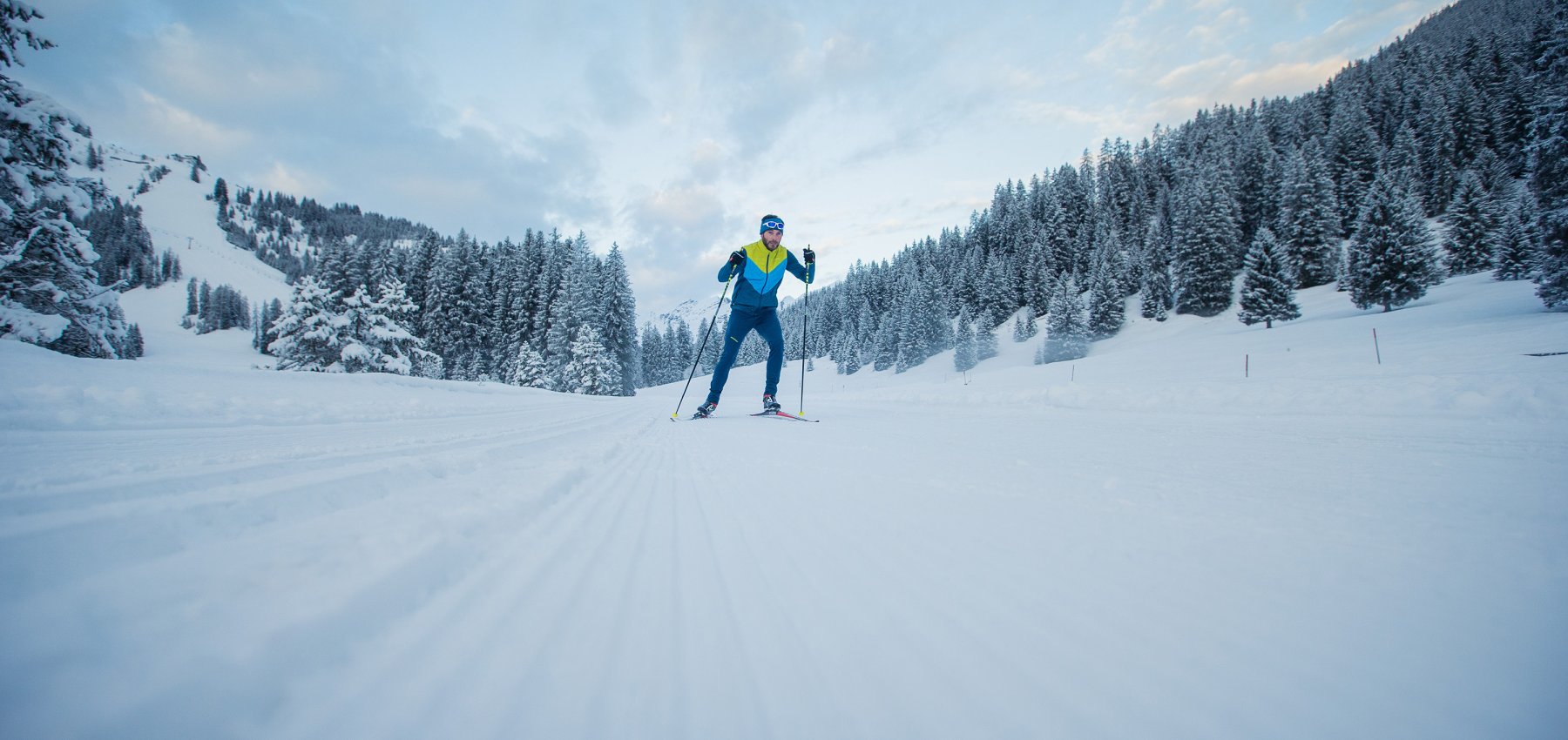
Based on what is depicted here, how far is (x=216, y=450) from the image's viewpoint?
2.21m

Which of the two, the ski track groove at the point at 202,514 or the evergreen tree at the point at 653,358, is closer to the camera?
the ski track groove at the point at 202,514

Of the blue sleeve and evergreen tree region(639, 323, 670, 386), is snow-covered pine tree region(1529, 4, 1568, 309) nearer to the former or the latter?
the blue sleeve

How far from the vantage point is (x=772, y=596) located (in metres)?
1.03

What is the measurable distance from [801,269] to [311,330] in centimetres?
2215

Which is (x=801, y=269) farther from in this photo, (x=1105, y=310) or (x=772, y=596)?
(x=1105, y=310)

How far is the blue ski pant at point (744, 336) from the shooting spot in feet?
21.5

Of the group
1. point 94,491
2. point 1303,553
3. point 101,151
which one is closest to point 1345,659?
point 1303,553

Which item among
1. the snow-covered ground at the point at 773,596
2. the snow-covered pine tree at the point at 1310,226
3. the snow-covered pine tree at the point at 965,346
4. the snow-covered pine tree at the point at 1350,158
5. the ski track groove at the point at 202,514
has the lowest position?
the snow-covered ground at the point at 773,596

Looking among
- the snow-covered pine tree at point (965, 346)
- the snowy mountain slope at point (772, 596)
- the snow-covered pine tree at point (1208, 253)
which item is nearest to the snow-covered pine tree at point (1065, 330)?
the snow-covered pine tree at point (965, 346)

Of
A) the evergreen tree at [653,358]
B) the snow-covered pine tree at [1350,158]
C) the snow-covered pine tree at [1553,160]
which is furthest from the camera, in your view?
the evergreen tree at [653,358]

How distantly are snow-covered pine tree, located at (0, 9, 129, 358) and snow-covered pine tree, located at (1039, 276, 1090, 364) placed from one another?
4217 centimetres

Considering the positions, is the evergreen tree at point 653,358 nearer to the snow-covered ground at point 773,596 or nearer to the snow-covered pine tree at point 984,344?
the snow-covered pine tree at point 984,344

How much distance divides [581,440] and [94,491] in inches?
84.1

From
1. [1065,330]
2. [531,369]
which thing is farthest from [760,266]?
[1065,330]
